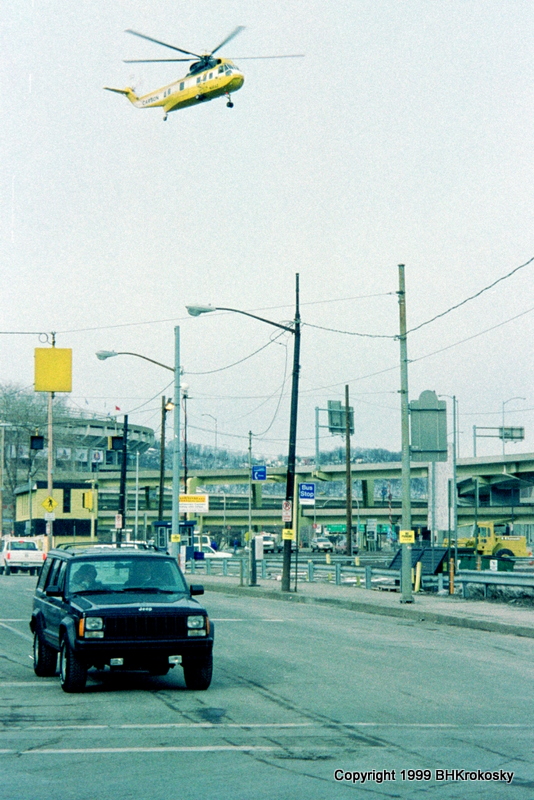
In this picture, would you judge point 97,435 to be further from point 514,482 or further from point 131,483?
point 514,482

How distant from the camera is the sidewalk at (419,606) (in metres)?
21.7

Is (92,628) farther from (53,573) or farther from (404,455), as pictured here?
(404,455)

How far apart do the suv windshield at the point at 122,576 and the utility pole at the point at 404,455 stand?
14.7 metres

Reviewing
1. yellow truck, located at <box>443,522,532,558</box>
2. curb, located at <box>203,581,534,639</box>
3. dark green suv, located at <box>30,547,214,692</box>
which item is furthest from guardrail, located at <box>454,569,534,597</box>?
yellow truck, located at <box>443,522,532,558</box>

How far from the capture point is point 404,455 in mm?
27562

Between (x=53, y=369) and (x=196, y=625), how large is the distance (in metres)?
24.1

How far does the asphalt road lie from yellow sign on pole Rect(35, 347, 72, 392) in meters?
18.0

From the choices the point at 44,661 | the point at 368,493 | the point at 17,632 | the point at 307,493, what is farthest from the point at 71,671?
the point at 368,493

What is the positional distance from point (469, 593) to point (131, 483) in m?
91.0

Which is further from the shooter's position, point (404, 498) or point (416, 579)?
point (416, 579)

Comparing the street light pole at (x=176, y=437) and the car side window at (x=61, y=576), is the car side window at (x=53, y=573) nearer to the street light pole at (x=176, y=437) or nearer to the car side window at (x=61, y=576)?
the car side window at (x=61, y=576)

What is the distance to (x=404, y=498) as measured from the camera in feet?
88.8

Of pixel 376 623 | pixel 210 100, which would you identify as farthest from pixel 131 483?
pixel 376 623

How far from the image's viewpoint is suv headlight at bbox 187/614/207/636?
453 inches
